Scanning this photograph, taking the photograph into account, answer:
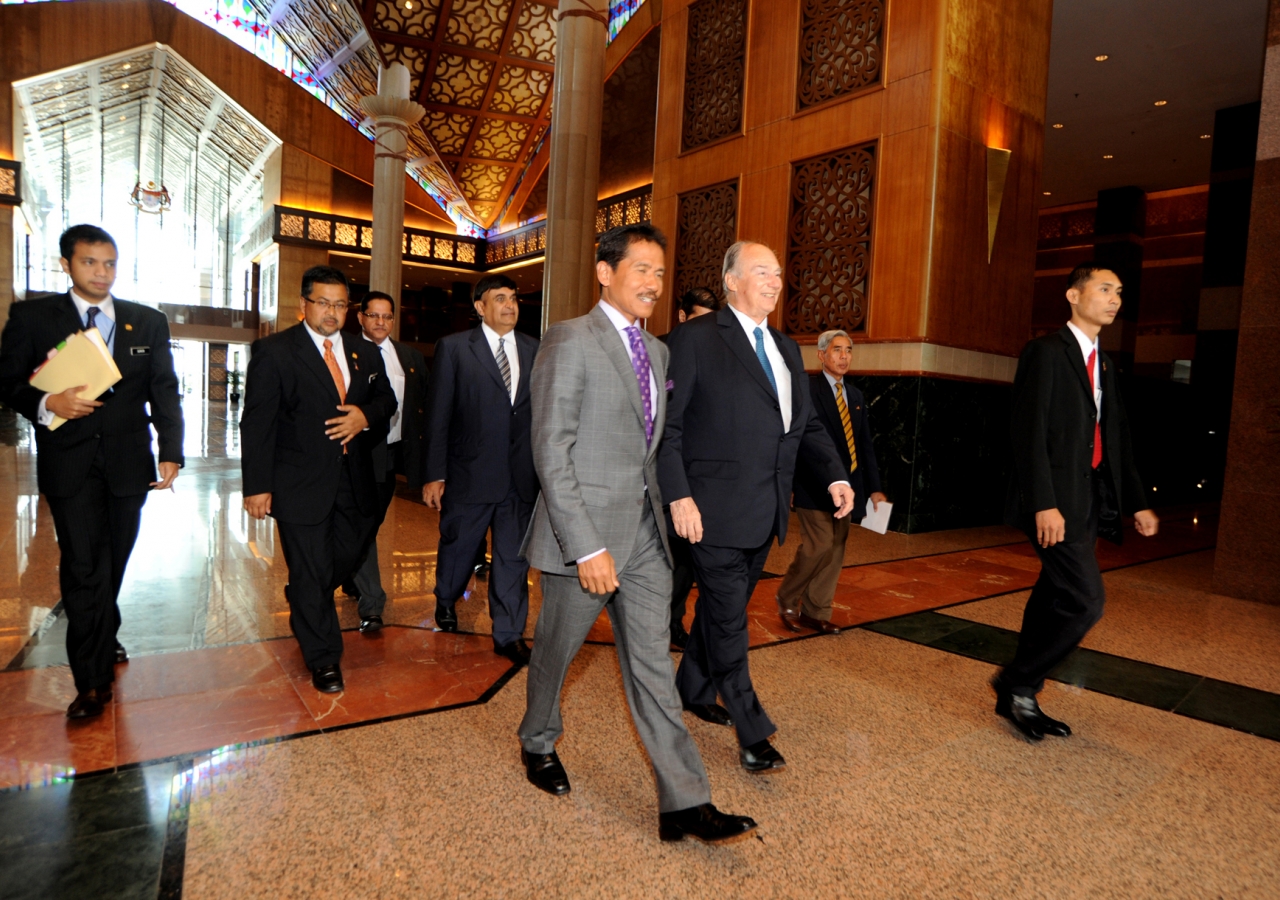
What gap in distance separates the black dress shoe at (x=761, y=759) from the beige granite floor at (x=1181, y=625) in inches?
85.7

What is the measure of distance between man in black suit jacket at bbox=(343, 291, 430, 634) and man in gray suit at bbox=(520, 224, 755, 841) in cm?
158

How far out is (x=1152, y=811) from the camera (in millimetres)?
2158

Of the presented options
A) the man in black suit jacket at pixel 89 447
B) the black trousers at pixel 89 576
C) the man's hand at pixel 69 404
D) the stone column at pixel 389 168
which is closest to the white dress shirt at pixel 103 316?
the man in black suit jacket at pixel 89 447

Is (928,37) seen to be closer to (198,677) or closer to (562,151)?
(562,151)

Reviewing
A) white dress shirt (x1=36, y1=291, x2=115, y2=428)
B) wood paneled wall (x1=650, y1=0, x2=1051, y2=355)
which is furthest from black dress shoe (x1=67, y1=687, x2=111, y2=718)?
wood paneled wall (x1=650, y1=0, x2=1051, y2=355)

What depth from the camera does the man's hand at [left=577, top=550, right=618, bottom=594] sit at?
1.83 m

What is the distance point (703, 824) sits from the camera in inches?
72.3

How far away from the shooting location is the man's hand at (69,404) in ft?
7.73

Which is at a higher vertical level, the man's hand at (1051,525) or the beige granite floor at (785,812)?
the man's hand at (1051,525)

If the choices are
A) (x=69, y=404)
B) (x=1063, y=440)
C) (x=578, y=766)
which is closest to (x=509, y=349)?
(x=69, y=404)

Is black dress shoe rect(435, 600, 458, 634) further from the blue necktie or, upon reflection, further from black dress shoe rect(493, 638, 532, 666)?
the blue necktie

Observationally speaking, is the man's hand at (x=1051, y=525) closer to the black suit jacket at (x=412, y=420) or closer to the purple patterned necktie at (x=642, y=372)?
the purple patterned necktie at (x=642, y=372)

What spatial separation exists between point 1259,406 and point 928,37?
12.4ft

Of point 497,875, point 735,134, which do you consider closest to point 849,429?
point 497,875
